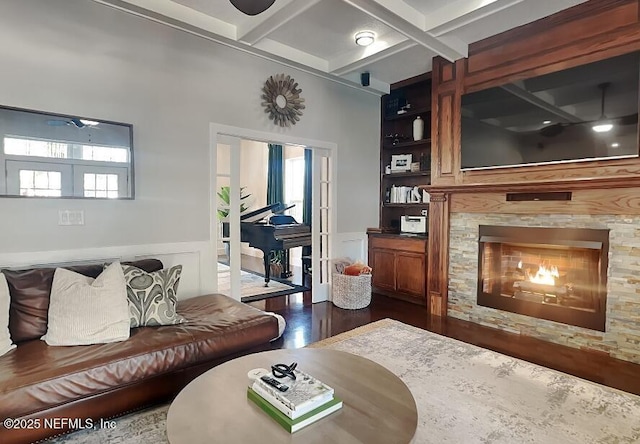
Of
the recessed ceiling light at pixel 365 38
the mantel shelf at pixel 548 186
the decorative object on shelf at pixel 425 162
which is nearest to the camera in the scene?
the mantel shelf at pixel 548 186

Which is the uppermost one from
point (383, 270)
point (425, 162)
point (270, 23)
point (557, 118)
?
point (270, 23)

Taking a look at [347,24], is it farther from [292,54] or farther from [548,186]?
[548,186]

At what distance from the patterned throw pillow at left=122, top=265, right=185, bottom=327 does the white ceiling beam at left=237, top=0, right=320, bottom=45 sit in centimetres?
231

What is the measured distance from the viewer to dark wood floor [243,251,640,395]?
2729 millimetres

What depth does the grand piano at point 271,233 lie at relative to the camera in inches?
200

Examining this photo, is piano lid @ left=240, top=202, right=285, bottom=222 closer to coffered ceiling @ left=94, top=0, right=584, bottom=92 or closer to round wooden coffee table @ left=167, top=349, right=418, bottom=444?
coffered ceiling @ left=94, top=0, right=584, bottom=92

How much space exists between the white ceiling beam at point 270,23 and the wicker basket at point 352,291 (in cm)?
278

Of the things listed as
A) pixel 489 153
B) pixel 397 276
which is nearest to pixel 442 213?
pixel 489 153

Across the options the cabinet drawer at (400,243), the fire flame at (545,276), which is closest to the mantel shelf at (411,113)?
the cabinet drawer at (400,243)

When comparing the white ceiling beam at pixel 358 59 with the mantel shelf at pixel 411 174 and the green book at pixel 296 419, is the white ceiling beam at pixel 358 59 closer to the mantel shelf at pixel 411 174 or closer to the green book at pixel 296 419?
the mantel shelf at pixel 411 174

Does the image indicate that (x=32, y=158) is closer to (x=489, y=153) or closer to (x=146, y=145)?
(x=146, y=145)

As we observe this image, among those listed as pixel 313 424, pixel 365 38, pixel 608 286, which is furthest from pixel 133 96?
pixel 608 286

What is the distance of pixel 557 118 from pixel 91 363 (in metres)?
4.06

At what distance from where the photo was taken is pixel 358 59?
3.99 meters
